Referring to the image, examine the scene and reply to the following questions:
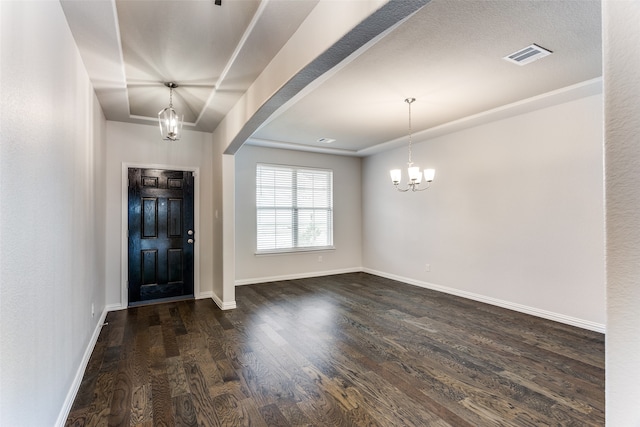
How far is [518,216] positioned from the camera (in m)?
4.23

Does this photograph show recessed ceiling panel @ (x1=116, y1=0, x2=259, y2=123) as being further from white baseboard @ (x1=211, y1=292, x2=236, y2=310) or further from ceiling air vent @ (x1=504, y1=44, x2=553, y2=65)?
white baseboard @ (x1=211, y1=292, x2=236, y2=310)

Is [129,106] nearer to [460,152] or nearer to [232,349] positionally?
[232,349]

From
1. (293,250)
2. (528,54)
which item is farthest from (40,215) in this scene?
(293,250)

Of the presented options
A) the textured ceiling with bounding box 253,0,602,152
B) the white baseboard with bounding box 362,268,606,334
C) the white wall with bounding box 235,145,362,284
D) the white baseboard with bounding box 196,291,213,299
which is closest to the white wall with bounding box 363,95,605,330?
the white baseboard with bounding box 362,268,606,334

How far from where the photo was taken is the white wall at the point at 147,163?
439 centimetres

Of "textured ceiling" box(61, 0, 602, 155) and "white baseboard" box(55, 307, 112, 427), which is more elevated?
"textured ceiling" box(61, 0, 602, 155)

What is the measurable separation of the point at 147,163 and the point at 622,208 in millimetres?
5140

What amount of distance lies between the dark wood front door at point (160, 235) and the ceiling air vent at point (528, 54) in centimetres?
437

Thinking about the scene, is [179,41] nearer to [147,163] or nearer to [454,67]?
[454,67]

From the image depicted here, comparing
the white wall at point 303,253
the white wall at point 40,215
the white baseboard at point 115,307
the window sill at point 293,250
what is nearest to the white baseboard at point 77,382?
the white wall at point 40,215

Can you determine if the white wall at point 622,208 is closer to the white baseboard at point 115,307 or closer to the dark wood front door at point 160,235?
the dark wood front door at point 160,235

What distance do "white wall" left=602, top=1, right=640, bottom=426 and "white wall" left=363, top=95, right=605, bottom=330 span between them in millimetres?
3779

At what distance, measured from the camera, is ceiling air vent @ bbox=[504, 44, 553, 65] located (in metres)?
2.60

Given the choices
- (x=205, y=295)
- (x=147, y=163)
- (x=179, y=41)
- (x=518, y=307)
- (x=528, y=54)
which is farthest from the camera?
(x=205, y=295)
